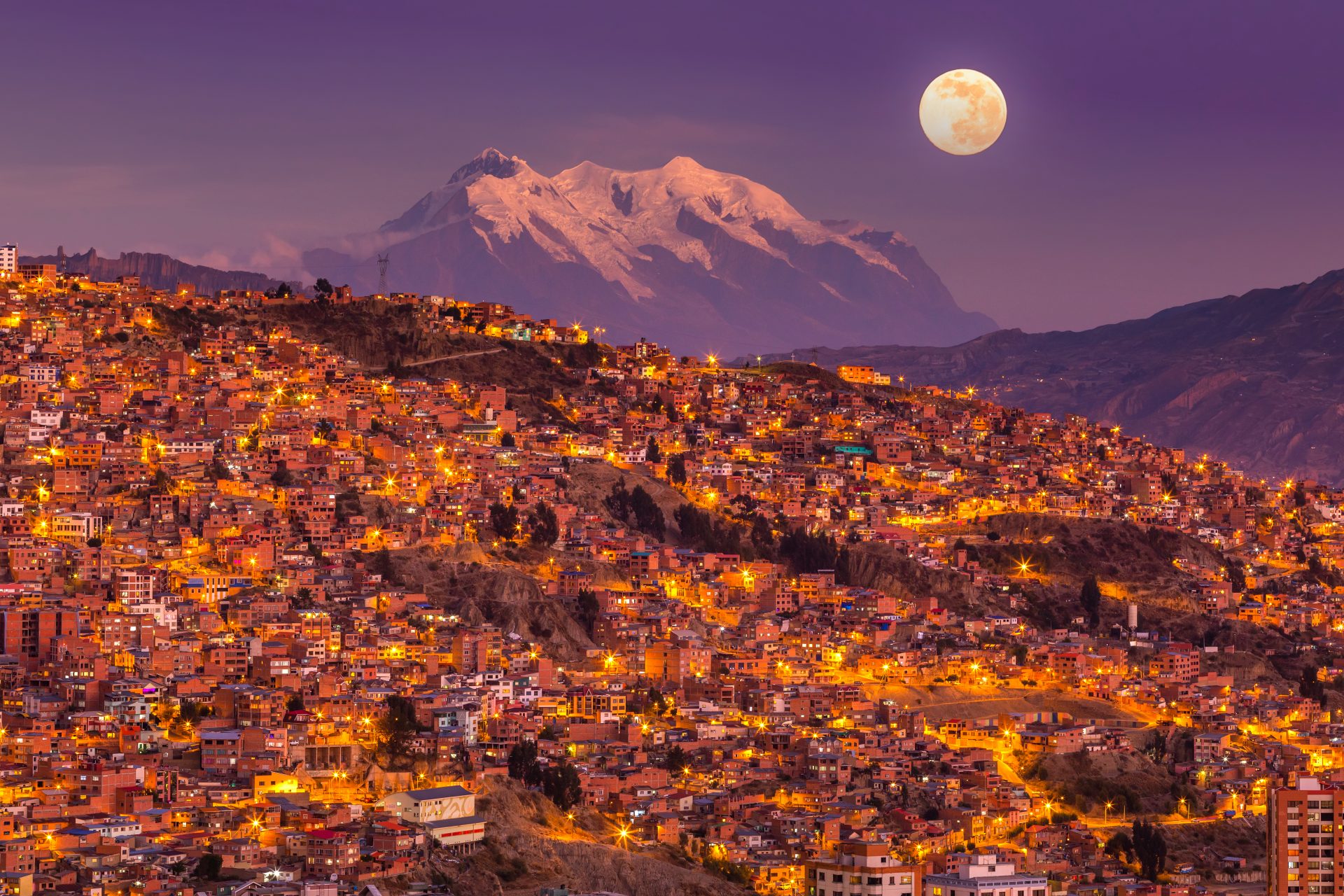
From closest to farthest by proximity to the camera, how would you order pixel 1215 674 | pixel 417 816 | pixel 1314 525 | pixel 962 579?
pixel 417 816 → pixel 1215 674 → pixel 962 579 → pixel 1314 525

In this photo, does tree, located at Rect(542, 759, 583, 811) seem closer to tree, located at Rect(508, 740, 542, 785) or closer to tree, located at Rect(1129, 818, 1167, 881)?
tree, located at Rect(508, 740, 542, 785)

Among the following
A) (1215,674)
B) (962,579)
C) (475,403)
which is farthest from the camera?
(475,403)

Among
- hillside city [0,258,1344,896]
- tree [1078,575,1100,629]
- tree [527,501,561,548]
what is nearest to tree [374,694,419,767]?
hillside city [0,258,1344,896]

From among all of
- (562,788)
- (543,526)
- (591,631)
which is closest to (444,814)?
(562,788)

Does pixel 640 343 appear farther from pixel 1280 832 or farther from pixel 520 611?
pixel 1280 832

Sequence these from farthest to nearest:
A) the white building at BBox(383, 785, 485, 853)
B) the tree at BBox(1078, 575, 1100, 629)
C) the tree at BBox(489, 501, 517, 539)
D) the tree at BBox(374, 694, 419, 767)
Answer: the tree at BBox(1078, 575, 1100, 629) < the tree at BBox(489, 501, 517, 539) < the tree at BBox(374, 694, 419, 767) < the white building at BBox(383, 785, 485, 853)

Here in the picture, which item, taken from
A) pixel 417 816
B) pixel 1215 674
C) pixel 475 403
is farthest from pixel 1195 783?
pixel 475 403
